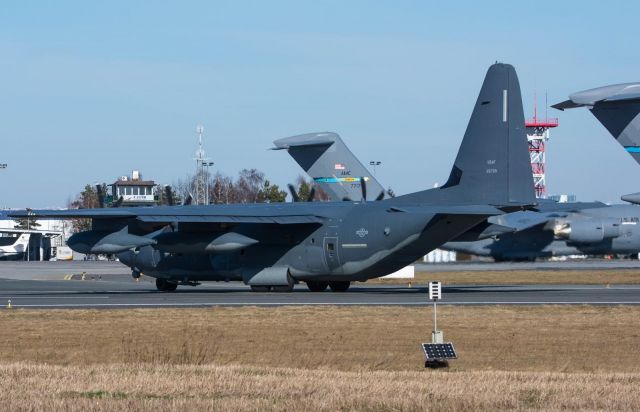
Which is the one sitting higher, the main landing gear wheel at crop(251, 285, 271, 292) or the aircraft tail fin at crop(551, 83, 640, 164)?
the aircraft tail fin at crop(551, 83, 640, 164)

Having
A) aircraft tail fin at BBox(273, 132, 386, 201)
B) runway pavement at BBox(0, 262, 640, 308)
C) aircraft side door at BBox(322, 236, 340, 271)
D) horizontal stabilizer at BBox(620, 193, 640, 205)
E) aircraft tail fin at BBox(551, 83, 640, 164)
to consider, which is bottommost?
runway pavement at BBox(0, 262, 640, 308)

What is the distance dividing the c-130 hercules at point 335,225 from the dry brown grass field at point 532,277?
12675 millimetres

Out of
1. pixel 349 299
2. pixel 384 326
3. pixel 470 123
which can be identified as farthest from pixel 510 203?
pixel 384 326

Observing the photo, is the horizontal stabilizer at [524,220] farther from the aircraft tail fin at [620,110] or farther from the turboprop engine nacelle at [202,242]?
the aircraft tail fin at [620,110]

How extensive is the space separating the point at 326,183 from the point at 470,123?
78.1 ft

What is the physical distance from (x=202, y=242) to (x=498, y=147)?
12654 millimetres

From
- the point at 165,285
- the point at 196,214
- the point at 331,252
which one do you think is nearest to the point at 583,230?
the point at 165,285

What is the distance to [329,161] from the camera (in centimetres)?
6269

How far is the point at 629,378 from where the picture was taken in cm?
1703

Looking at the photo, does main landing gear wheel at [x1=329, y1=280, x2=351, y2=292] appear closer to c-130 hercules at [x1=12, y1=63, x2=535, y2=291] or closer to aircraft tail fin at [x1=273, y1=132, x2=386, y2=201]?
c-130 hercules at [x1=12, y1=63, x2=535, y2=291]

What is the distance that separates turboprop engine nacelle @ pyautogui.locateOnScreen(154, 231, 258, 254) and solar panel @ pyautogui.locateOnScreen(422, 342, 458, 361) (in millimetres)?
23997

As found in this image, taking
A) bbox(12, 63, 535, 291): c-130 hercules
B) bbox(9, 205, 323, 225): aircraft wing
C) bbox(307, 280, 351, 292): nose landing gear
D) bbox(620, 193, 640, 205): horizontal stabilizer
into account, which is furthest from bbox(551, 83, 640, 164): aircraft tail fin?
bbox(307, 280, 351, 292): nose landing gear

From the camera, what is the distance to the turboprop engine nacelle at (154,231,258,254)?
4269 centimetres

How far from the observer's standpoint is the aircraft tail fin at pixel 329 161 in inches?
2468
